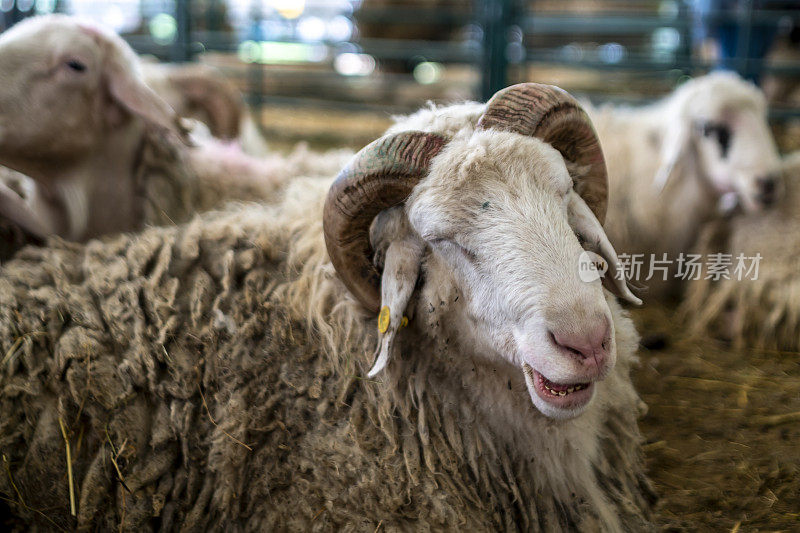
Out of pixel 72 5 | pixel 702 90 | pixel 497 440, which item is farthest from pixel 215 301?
pixel 72 5

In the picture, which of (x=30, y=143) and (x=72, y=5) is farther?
(x=72, y=5)

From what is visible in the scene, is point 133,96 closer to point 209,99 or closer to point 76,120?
point 76,120

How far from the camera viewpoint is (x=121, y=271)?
8.16 ft

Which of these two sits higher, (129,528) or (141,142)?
(141,142)

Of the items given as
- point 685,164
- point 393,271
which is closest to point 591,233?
point 393,271

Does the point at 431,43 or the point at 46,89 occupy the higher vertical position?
the point at 46,89

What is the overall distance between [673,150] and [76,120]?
364cm

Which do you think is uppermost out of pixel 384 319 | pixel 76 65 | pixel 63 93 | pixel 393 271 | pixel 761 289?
pixel 76 65

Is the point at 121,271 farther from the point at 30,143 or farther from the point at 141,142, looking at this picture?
the point at 141,142

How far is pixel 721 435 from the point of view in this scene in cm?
311

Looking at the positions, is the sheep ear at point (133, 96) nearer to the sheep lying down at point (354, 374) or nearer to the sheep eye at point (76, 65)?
the sheep eye at point (76, 65)

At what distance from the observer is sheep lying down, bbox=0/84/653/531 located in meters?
2.17

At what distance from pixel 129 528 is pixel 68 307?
746mm

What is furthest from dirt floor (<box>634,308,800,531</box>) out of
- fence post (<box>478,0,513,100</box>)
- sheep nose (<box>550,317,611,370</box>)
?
fence post (<box>478,0,513,100</box>)
